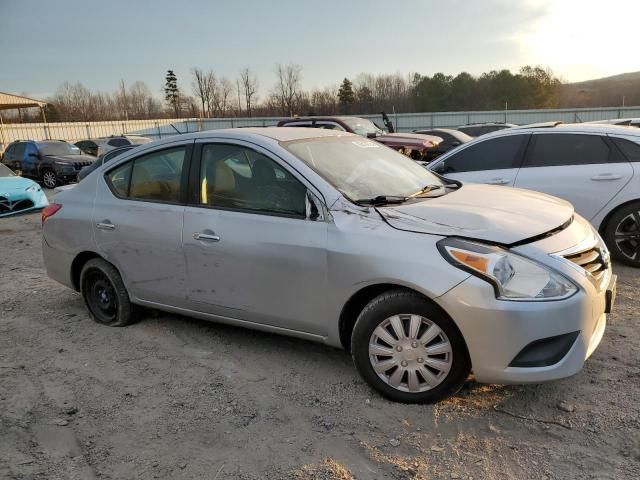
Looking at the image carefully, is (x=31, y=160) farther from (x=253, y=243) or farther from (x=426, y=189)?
(x=426, y=189)

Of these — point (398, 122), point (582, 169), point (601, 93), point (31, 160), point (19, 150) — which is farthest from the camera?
point (601, 93)

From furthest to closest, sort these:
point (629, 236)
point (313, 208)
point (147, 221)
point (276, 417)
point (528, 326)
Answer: point (629, 236) < point (147, 221) < point (313, 208) < point (276, 417) < point (528, 326)

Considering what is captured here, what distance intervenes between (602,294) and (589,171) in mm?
3258

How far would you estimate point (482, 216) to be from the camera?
310 centimetres

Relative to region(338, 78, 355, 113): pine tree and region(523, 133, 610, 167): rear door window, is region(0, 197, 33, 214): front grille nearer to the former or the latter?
region(523, 133, 610, 167): rear door window

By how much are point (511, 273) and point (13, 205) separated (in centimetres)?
1125

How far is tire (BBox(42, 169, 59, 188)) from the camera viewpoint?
16.7 metres

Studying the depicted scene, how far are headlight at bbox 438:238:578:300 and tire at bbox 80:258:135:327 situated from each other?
301 centimetres

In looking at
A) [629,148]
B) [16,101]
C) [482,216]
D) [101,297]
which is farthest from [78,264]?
[16,101]

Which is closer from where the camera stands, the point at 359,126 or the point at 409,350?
the point at 409,350

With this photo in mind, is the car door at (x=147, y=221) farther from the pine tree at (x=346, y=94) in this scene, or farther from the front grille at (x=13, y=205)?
the pine tree at (x=346, y=94)

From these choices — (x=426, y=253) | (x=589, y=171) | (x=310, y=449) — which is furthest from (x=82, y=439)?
(x=589, y=171)

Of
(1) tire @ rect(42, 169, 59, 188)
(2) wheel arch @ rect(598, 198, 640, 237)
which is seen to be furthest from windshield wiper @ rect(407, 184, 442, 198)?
(1) tire @ rect(42, 169, 59, 188)

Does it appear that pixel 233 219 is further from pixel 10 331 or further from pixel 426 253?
pixel 10 331
